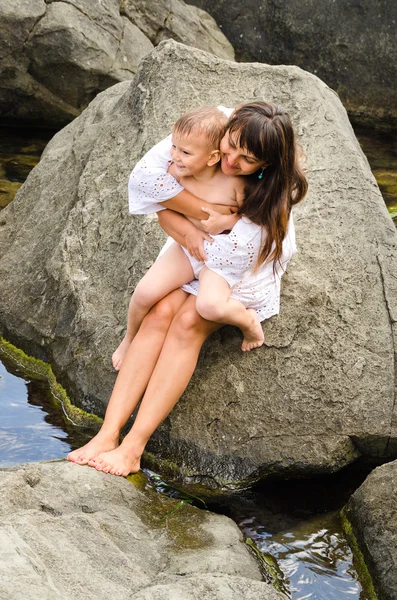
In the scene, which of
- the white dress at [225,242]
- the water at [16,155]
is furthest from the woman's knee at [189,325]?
the water at [16,155]

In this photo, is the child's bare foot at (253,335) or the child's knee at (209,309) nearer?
the child's knee at (209,309)

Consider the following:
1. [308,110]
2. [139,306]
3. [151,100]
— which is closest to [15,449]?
[139,306]

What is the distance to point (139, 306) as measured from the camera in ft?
12.8

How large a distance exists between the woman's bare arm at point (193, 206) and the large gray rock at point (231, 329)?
0.54 metres

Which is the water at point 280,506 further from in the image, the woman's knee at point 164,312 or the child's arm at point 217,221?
the child's arm at point 217,221

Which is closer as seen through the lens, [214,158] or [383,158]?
[214,158]

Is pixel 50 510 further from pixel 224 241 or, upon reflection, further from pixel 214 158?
pixel 214 158

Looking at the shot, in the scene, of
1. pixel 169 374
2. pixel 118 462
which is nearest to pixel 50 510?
pixel 118 462

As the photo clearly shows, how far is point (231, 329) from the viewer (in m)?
4.13

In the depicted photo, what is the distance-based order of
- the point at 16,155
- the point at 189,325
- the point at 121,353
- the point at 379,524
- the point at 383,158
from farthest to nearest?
the point at 383,158
the point at 16,155
the point at 121,353
the point at 189,325
the point at 379,524

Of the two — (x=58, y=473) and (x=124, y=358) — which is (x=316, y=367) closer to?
(x=124, y=358)

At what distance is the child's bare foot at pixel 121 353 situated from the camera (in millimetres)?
4086

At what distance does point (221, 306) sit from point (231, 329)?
0.37 m

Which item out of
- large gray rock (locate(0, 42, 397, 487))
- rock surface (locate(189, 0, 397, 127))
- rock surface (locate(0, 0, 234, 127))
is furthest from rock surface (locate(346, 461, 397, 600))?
rock surface (locate(189, 0, 397, 127))
